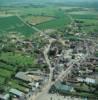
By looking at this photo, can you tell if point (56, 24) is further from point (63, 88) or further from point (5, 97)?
point (5, 97)

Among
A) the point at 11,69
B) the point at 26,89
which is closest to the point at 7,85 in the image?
the point at 26,89

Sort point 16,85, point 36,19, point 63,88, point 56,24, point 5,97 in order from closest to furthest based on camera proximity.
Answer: point 5,97, point 63,88, point 16,85, point 56,24, point 36,19

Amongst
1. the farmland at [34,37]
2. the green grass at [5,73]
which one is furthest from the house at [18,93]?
the green grass at [5,73]

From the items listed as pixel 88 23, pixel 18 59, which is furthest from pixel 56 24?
pixel 18 59

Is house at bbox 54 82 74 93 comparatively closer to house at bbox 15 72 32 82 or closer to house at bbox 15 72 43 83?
house at bbox 15 72 43 83

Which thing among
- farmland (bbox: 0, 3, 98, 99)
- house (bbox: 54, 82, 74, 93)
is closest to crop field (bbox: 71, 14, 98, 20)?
farmland (bbox: 0, 3, 98, 99)

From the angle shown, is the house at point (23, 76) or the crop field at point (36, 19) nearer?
the house at point (23, 76)

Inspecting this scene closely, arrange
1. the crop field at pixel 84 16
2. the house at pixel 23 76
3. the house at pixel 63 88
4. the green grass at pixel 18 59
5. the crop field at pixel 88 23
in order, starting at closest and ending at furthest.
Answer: the house at pixel 63 88
the house at pixel 23 76
the green grass at pixel 18 59
the crop field at pixel 88 23
the crop field at pixel 84 16

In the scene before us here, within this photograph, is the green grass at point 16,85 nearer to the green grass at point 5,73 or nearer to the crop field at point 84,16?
the green grass at point 5,73

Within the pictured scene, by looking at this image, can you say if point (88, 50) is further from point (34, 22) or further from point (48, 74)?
point (34, 22)
